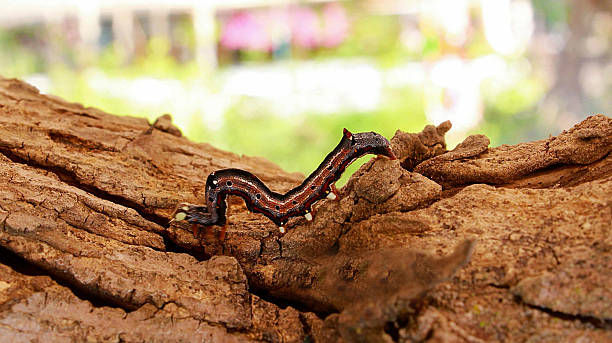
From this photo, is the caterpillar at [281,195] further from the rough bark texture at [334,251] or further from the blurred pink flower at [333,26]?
the blurred pink flower at [333,26]

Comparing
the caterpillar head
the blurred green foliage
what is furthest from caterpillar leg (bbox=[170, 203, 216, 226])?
the blurred green foliage

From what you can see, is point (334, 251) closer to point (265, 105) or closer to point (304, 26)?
point (265, 105)

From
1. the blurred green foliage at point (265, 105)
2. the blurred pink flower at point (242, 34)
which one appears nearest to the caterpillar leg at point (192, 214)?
the blurred green foliage at point (265, 105)

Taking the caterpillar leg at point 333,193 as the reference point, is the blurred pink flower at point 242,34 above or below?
above

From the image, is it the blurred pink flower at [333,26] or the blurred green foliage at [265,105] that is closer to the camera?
the blurred green foliage at [265,105]

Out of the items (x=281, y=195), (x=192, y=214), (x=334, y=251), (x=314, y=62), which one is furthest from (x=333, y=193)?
(x=314, y=62)
